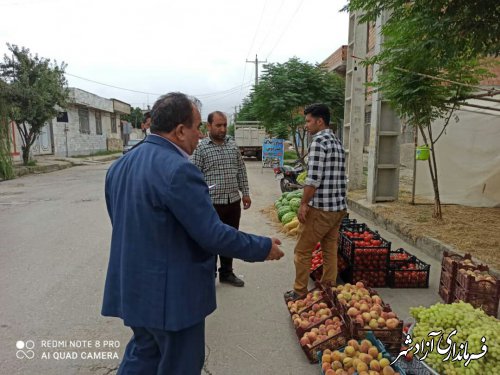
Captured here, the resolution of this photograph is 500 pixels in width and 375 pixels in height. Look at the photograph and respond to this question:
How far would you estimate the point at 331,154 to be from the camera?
3846 mm

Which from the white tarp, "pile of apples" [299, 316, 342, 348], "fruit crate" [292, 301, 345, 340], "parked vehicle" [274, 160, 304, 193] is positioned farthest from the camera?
"parked vehicle" [274, 160, 304, 193]

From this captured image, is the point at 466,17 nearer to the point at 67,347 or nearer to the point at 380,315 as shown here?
the point at 380,315

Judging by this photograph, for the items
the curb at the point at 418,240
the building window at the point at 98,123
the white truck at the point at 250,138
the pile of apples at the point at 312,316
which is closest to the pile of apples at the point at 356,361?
the pile of apples at the point at 312,316

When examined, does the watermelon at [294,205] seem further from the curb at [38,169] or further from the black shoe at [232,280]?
the curb at [38,169]

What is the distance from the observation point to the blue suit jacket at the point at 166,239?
1.97m

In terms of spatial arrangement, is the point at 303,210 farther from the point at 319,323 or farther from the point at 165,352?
the point at 165,352

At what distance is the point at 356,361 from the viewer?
2.73 m

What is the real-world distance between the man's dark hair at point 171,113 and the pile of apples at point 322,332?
208 centimetres

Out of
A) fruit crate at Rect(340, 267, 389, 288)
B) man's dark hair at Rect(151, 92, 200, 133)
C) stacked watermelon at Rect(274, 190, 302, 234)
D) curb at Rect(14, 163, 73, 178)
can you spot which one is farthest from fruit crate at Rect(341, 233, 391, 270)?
curb at Rect(14, 163, 73, 178)

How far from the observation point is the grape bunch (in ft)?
7.91

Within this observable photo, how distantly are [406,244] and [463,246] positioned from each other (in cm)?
112

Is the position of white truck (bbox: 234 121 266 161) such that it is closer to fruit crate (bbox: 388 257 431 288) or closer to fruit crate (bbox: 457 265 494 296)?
fruit crate (bbox: 388 257 431 288)

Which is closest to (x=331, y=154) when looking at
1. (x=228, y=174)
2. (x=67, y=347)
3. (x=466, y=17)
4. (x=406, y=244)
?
(x=228, y=174)

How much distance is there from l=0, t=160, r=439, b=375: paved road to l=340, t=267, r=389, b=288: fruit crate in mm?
127
